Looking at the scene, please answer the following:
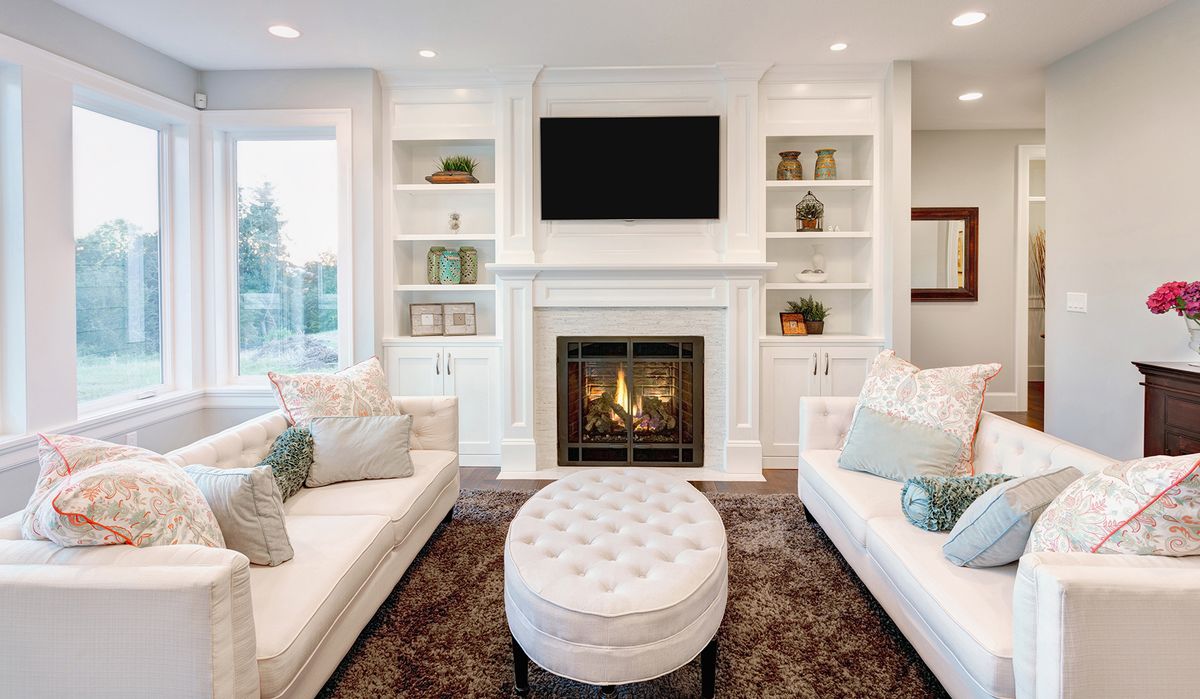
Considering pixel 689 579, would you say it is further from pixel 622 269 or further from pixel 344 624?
pixel 622 269

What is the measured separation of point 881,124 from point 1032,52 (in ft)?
3.00

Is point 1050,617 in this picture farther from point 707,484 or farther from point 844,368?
point 844,368

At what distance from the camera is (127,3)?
326cm

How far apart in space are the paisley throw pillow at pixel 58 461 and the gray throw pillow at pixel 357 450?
3.16ft

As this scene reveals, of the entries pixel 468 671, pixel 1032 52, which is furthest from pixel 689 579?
pixel 1032 52

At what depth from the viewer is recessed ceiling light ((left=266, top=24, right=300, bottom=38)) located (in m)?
3.56

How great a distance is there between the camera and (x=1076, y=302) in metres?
4.12

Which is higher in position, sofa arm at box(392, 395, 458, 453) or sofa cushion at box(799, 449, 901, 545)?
sofa arm at box(392, 395, 458, 453)

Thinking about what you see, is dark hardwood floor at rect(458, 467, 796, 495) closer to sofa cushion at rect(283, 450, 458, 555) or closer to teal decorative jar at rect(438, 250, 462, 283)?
sofa cushion at rect(283, 450, 458, 555)

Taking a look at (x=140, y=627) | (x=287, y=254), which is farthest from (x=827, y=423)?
(x=287, y=254)

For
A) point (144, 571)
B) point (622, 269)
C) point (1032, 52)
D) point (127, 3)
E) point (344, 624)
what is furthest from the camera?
point (622, 269)

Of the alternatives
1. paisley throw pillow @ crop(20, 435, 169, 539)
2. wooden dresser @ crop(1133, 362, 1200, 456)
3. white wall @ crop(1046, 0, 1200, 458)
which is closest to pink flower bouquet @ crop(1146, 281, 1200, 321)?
wooden dresser @ crop(1133, 362, 1200, 456)

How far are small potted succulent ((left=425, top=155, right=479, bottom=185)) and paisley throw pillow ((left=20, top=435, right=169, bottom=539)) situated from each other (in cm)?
313

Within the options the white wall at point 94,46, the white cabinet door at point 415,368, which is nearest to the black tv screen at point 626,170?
the white cabinet door at point 415,368
